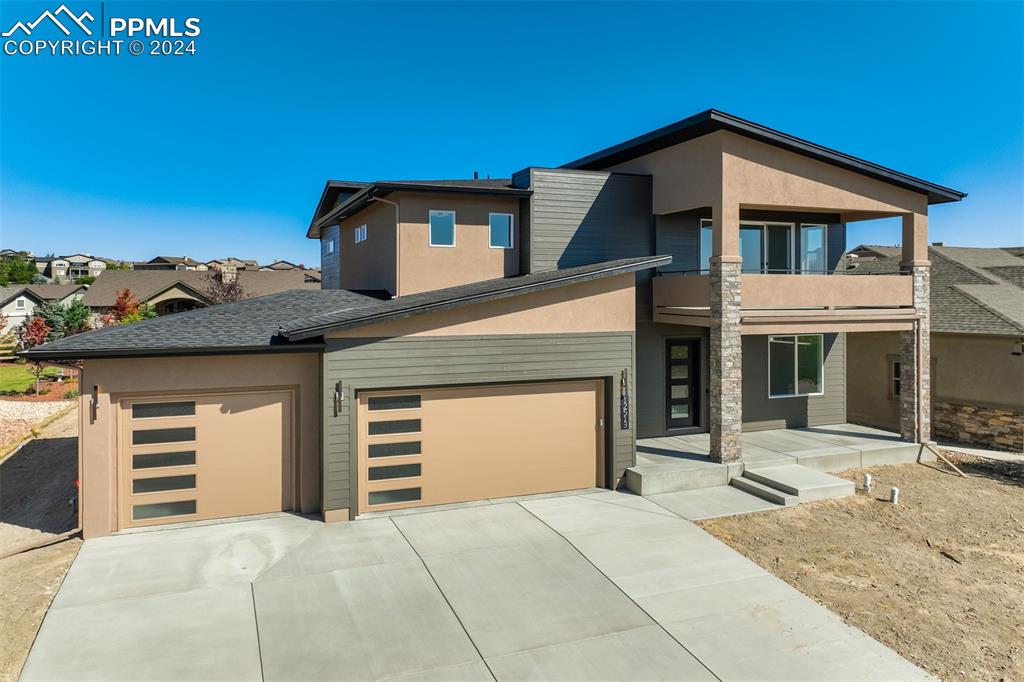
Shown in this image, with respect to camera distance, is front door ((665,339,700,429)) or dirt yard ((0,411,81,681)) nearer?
dirt yard ((0,411,81,681))

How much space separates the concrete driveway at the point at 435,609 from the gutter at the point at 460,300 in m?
2.88

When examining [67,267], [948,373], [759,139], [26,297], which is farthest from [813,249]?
[67,267]

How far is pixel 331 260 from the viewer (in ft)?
69.3

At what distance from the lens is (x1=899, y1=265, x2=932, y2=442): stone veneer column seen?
13680 mm

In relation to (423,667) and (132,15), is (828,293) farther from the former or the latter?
(132,15)

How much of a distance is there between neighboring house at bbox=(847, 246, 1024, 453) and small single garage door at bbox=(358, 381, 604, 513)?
1125 cm

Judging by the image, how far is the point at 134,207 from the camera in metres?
58.2

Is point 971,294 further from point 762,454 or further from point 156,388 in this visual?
point 156,388

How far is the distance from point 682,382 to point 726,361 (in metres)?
2.67

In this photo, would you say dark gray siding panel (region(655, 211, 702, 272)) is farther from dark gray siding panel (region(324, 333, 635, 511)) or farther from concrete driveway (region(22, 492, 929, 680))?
concrete driveway (region(22, 492, 929, 680))

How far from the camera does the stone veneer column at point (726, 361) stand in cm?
1162

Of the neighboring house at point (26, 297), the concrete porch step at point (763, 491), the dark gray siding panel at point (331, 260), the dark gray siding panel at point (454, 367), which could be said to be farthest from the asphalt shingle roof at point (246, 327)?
the neighboring house at point (26, 297)

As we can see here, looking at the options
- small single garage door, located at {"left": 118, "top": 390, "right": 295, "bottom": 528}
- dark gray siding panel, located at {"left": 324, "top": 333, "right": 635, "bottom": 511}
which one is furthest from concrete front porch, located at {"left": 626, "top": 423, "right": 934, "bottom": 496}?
small single garage door, located at {"left": 118, "top": 390, "right": 295, "bottom": 528}

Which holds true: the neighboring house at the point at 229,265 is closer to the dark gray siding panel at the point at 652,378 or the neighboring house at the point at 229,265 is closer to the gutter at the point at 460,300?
the dark gray siding panel at the point at 652,378
